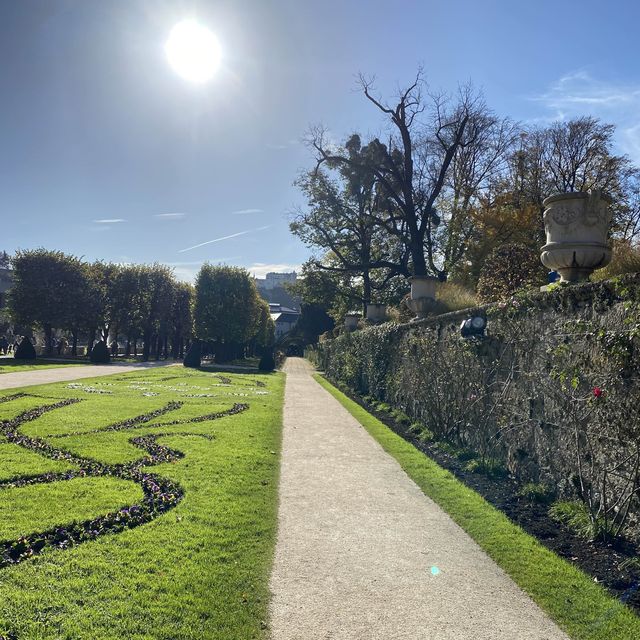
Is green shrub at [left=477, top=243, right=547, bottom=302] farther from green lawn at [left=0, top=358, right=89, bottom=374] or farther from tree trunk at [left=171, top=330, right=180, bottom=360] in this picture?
tree trunk at [left=171, top=330, right=180, bottom=360]

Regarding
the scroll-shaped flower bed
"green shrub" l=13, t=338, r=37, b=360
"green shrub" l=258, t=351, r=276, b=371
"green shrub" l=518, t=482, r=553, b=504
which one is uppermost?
"green shrub" l=13, t=338, r=37, b=360

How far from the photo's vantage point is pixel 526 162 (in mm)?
29719

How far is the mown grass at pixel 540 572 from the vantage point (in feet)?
9.64

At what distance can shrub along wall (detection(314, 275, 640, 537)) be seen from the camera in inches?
160

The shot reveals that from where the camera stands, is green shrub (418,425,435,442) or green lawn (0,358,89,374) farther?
green lawn (0,358,89,374)

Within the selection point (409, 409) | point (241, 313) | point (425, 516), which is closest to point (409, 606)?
point (425, 516)

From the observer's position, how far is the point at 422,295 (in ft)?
42.5

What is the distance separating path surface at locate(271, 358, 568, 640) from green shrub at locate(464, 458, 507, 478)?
1.19m

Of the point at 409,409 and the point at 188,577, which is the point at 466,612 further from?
the point at 409,409

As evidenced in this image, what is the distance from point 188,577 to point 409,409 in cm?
879

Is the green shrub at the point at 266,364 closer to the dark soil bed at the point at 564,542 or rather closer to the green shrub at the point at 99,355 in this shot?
the green shrub at the point at 99,355

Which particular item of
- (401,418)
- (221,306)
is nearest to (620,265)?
(401,418)

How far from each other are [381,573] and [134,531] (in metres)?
1.87

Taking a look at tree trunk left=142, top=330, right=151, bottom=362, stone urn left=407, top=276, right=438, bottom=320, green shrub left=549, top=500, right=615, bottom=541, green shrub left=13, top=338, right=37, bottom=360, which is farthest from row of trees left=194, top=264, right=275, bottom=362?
green shrub left=549, top=500, right=615, bottom=541
